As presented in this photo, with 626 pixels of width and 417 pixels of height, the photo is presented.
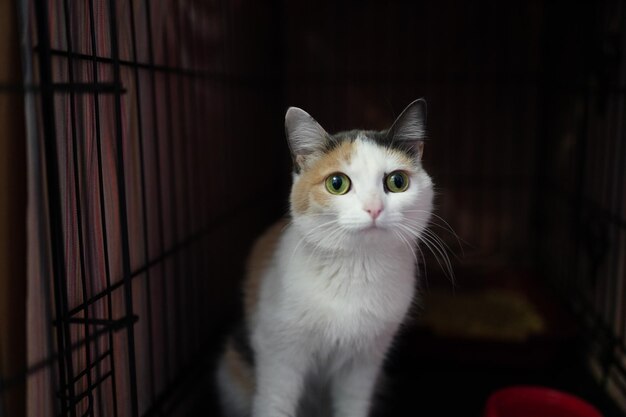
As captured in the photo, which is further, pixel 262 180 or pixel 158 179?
pixel 262 180

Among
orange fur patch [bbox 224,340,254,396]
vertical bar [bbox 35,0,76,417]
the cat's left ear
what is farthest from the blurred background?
the cat's left ear

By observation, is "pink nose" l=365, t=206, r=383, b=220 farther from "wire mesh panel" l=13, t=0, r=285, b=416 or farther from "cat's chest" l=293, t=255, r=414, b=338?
"wire mesh panel" l=13, t=0, r=285, b=416

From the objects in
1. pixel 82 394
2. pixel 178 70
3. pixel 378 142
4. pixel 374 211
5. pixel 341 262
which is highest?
pixel 178 70

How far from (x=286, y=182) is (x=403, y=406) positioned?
1053 mm

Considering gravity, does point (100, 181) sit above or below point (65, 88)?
below

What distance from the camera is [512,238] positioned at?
84.0 inches

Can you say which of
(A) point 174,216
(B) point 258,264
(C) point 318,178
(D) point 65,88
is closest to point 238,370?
(B) point 258,264

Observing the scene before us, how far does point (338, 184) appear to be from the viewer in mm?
997

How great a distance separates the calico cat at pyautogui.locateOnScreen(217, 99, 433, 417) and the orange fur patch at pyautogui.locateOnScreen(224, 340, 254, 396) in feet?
0.26

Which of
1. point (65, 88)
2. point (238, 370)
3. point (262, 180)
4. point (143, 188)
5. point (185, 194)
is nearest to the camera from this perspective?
point (65, 88)

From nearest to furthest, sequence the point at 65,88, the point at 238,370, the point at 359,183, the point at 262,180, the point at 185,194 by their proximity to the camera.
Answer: the point at 65,88 → the point at 359,183 → the point at 238,370 → the point at 185,194 → the point at 262,180

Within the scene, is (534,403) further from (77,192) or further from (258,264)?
(77,192)

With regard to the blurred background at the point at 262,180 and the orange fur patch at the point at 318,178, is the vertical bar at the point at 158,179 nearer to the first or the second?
the blurred background at the point at 262,180

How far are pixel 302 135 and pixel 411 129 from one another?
20 cm
